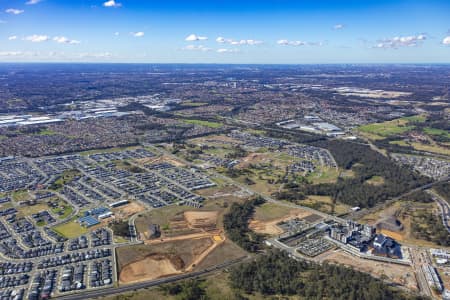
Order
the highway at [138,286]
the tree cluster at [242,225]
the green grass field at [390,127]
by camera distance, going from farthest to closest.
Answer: the green grass field at [390,127] → the tree cluster at [242,225] → the highway at [138,286]

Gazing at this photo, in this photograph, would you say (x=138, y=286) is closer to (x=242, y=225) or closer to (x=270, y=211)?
(x=242, y=225)

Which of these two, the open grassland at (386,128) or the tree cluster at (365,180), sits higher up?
the open grassland at (386,128)

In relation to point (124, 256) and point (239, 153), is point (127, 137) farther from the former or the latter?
point (124, 256)

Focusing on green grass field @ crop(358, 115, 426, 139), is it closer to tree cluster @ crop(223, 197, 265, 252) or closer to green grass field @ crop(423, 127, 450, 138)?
green grass field @ crop(423, 127, 450, 138)

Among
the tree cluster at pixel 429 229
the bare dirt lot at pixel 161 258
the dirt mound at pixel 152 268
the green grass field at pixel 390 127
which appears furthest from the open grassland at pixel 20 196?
the green grass field at pixel 390 127

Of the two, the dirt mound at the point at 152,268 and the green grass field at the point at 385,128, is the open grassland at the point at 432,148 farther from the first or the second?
the dirt mound at the point at 152,268

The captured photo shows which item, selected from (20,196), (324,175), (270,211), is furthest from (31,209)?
(324,175)

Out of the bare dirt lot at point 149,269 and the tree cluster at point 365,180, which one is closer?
the bare dirt lot at point 149,269
